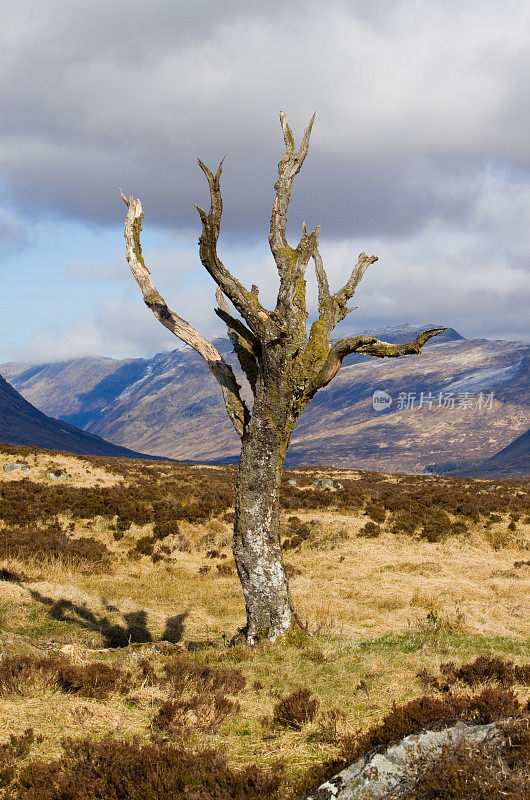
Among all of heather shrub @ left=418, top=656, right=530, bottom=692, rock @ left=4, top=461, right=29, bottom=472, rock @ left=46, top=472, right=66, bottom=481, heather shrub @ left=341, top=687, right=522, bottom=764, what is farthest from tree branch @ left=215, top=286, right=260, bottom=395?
rock @ left=4, top=461, right=29, bottom=472

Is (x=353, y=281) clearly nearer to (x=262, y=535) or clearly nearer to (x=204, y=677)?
(x=262, y=535)

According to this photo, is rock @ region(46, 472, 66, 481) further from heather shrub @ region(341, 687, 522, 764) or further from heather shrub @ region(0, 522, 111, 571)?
heather shrub @ region(341, 687, 522, 764)

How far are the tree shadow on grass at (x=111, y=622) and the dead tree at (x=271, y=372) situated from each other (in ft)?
13.9

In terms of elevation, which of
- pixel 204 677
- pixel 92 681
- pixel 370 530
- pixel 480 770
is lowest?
pixel 370 530

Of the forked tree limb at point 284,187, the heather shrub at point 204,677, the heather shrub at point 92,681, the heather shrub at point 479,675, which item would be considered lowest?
the heather shrub at point 479,675

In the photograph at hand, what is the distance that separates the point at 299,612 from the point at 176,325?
8.98 m

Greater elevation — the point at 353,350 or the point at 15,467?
the point at 353,350

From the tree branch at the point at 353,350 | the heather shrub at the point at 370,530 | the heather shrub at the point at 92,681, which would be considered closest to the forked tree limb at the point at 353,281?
the tree branch at the point at 353,350

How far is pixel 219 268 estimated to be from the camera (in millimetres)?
11227

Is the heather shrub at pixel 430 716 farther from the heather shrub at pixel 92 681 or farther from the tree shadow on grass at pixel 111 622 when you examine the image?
the tree shadow on grass at pixel 111 622

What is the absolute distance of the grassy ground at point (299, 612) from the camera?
7.05 meters

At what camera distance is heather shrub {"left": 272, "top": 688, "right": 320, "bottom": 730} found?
273 inches

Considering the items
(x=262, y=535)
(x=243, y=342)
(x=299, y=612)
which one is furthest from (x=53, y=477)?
(x=262, y=535)

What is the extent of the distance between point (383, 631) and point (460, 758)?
9339mm
